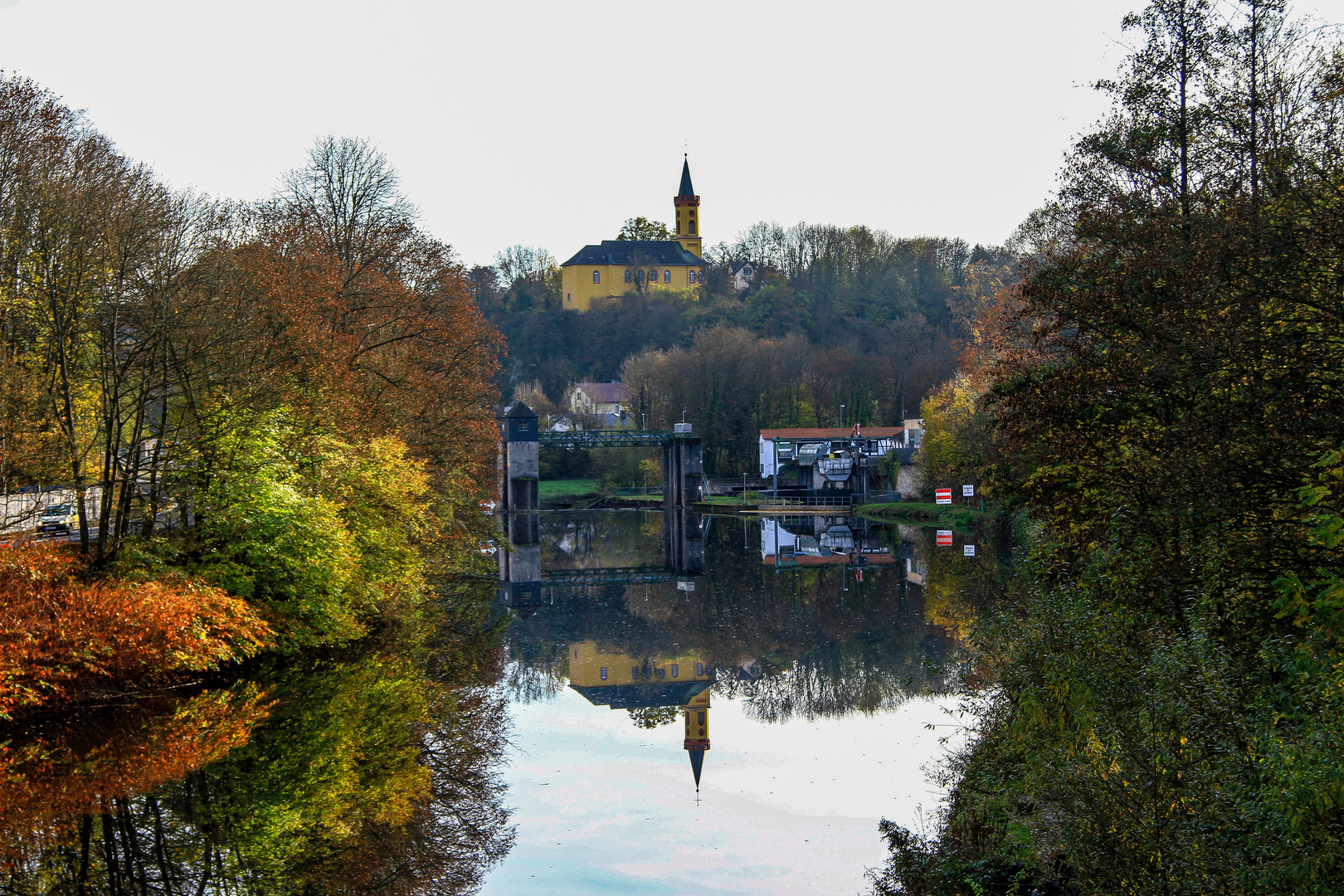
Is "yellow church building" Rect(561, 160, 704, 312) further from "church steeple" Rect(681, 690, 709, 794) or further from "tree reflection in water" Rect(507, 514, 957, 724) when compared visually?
"church steeple" Rect(681, 690, 709, 794)

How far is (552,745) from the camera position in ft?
51.3

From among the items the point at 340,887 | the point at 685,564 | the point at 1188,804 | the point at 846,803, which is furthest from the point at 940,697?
the point at 685,564

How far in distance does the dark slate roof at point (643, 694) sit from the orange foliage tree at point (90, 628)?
5.50m

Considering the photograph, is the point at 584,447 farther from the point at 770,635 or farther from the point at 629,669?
the point at 629,669

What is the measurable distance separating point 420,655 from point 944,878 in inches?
517

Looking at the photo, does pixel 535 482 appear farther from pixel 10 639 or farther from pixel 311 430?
pixel 10 639

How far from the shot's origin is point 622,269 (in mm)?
111000

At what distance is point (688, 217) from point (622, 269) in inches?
523

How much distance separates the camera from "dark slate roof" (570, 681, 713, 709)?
18391 millimetres

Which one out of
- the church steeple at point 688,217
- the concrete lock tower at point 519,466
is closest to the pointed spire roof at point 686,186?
the church steeple at point 688,217

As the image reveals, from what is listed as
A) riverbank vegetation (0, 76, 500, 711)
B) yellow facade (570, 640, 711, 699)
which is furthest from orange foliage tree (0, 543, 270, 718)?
yellow facade (570, 640, 711, 699)

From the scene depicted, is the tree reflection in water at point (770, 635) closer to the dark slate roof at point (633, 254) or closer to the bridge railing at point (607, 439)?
the bridge railing at point (607, 439)

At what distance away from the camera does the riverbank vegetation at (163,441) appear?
51.1ft

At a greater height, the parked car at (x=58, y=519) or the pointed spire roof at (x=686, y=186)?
the pointed spire roof at (x=686, y=186)
